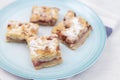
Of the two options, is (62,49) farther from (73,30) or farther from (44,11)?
(44,11)

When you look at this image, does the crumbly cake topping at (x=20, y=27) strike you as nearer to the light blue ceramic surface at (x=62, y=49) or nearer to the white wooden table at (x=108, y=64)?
the light blue ceramic surface at (x=62, y=49)

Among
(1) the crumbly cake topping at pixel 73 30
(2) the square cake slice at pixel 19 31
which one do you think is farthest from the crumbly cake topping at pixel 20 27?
(1) the crumbly cake topping at pixel 73 30

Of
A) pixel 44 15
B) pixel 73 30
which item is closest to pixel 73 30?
pixel 73 30


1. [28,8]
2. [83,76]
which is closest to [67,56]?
[83,76]

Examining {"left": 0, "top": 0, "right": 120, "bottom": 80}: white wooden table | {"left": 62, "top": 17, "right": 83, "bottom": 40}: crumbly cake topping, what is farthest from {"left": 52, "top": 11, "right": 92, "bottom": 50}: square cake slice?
{"left": 0, "top": 0, "right": 120, "bottom": 80}: white wooden table

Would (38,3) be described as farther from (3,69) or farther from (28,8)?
(3,69)

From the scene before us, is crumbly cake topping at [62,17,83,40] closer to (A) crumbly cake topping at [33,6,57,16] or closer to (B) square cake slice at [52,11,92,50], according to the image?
(B) square cake slice at [52,11,92,50]
